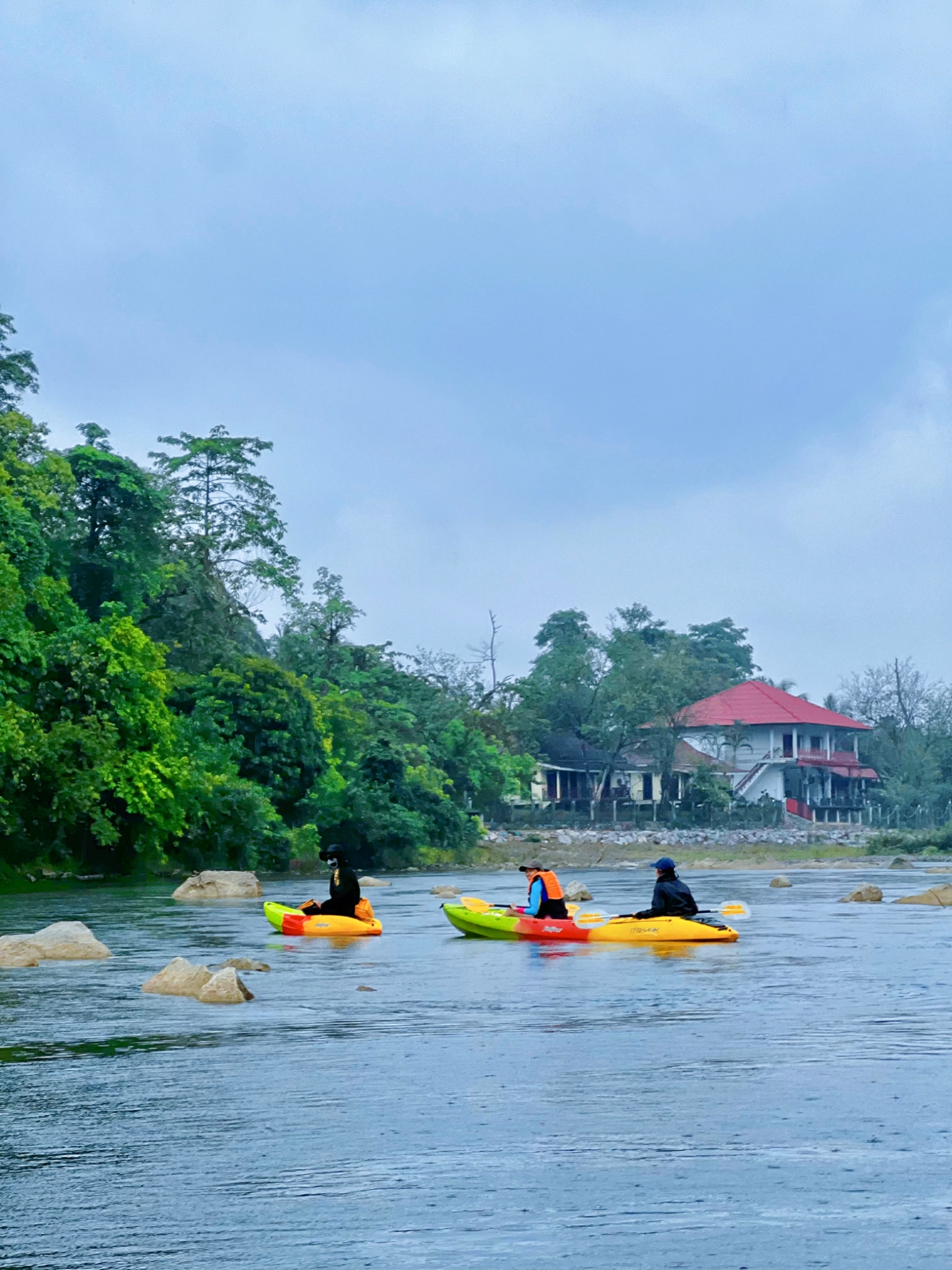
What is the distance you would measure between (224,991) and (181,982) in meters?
0.76

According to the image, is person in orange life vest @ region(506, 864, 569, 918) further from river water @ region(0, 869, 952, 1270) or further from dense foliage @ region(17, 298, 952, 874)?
dense foliage @ region(17, 298, 952, 874)

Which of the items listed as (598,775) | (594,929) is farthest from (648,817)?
(594,929)

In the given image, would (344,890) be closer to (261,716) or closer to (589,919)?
(589,919)

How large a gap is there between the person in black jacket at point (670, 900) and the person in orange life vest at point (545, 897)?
1418 millimetres

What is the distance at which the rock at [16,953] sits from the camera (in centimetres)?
1847

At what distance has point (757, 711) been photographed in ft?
262

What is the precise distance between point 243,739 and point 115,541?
725 cm

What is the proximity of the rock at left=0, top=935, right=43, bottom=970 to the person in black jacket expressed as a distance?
320 inches

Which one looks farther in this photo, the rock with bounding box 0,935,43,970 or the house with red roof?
the house with red roof

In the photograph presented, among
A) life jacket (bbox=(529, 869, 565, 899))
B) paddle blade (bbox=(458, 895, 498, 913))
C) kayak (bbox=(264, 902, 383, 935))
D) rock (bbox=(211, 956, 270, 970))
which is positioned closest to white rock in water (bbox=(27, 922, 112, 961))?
rock (bbox=(211, 956, 270, 970))

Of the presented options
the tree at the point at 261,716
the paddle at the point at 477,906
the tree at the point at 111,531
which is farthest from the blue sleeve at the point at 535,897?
the tree at the point at 261,716

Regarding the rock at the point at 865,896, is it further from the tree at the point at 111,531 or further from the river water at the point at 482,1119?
the tree at the point at 111,531

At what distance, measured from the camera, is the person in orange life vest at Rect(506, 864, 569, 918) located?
75.7ft

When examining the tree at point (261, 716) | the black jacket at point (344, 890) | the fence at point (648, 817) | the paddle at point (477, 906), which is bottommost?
the paddle at point (477, 906)
